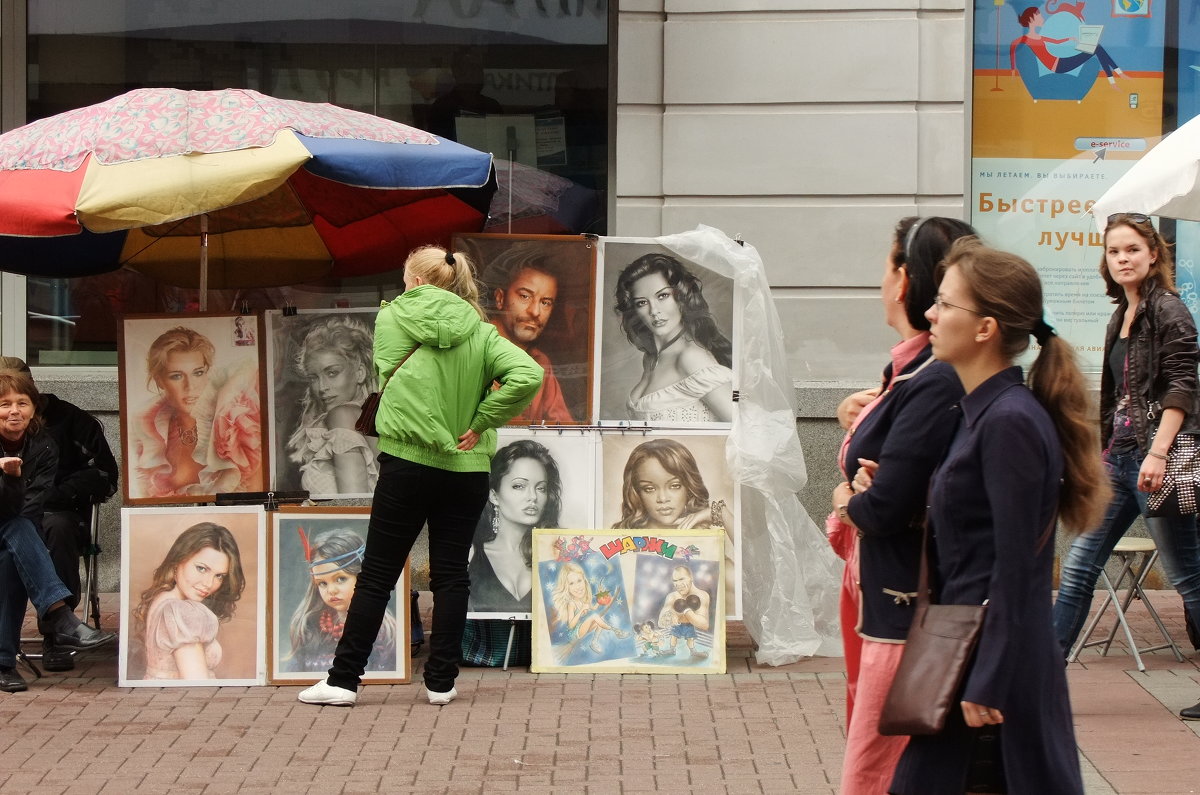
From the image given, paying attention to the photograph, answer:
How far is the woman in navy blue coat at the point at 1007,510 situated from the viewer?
2.96m

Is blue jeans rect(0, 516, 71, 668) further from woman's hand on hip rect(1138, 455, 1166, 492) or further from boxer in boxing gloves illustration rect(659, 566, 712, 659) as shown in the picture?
woman's hand on hip rect(1138, 455, 1166, 492)

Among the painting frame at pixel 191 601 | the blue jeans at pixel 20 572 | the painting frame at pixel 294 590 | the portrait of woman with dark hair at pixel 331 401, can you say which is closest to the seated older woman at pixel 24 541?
the blue jeans at pixel 20 572

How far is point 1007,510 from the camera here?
2.96 m

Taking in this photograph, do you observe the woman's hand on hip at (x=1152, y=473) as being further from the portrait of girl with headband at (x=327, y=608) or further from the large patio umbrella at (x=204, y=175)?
the portrait of girl with headband at (x=327, y=608)

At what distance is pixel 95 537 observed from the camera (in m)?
7.36

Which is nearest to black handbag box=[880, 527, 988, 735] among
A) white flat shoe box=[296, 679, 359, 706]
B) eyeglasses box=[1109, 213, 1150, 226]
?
white flat shoe box=[296, 679, 359, 706]

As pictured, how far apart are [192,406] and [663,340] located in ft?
7.26

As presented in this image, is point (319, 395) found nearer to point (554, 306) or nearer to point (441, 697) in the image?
point (554, 306)

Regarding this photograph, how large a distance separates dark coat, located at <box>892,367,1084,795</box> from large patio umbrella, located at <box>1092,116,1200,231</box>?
3.09 metres

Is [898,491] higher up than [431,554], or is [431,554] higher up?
[898,491]

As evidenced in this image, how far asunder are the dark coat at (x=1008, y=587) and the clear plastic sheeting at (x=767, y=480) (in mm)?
3805

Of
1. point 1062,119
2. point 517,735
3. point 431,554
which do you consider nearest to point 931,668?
point 517,735

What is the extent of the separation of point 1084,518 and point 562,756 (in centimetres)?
275

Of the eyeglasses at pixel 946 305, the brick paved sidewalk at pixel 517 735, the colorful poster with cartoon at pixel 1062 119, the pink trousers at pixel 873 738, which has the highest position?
the colorful poster with cartoon at pixel 1062 119
